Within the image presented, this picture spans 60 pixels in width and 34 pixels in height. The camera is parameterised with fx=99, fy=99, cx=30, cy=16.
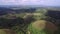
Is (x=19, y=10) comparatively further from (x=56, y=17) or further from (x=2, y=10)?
(x=56, y=17)

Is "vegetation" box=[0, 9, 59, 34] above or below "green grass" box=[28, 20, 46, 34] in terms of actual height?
above

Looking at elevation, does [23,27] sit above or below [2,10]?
below

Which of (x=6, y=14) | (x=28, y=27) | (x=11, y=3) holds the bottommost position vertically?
(x=28, y=27)

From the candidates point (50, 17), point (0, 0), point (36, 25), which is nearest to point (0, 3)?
point (0, 0)

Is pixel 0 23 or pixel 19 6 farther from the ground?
pixel 19 6

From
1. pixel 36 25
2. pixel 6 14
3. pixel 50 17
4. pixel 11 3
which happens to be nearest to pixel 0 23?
pixel 6 14

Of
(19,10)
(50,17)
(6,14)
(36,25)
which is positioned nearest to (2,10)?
(6,14)

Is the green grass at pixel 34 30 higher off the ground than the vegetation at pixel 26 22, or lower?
lower

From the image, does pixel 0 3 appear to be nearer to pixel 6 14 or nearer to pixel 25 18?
pixel 6 14
